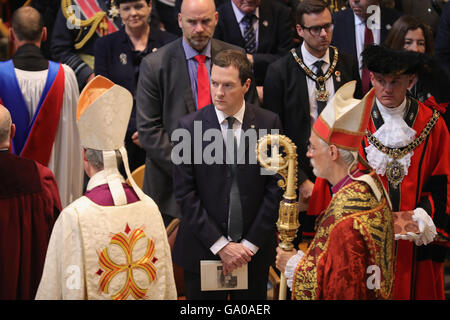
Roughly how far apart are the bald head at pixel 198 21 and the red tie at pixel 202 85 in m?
0.12

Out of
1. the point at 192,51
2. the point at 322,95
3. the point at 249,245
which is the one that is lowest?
the point at 249,245

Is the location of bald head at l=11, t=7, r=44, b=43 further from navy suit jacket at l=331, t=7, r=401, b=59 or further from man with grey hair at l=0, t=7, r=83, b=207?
navy suit jacket at l=331, t=7, r=401, b=59

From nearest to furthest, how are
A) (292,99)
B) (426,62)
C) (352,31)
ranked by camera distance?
(426,62)
(292,99)
(352,31)

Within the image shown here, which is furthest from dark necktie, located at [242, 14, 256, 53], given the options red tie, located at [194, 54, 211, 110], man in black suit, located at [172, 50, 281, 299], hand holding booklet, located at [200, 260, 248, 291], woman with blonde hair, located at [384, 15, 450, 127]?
hand holding booklet, located at [200, 260, 248, 291]

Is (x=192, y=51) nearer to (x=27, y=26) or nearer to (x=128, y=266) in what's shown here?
(x=27, y=26)

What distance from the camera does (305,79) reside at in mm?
4730

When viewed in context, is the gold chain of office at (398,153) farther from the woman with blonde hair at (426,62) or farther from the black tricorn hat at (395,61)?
the black tricorn hat at (395,61)

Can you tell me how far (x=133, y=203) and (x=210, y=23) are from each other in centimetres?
178

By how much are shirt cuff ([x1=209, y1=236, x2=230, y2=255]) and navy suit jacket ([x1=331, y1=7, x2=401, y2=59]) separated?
2.04m

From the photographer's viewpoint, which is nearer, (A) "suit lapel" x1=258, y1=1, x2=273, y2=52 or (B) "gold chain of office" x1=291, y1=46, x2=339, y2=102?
(B) "gold chain of office" x1=291, y1=46, x2=339, y2=102

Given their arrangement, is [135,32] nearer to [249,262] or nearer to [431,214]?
[249,262]

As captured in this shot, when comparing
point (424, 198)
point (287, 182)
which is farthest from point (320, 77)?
point (287, 182)

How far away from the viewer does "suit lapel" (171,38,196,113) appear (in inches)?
180

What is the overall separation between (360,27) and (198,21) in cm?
145
